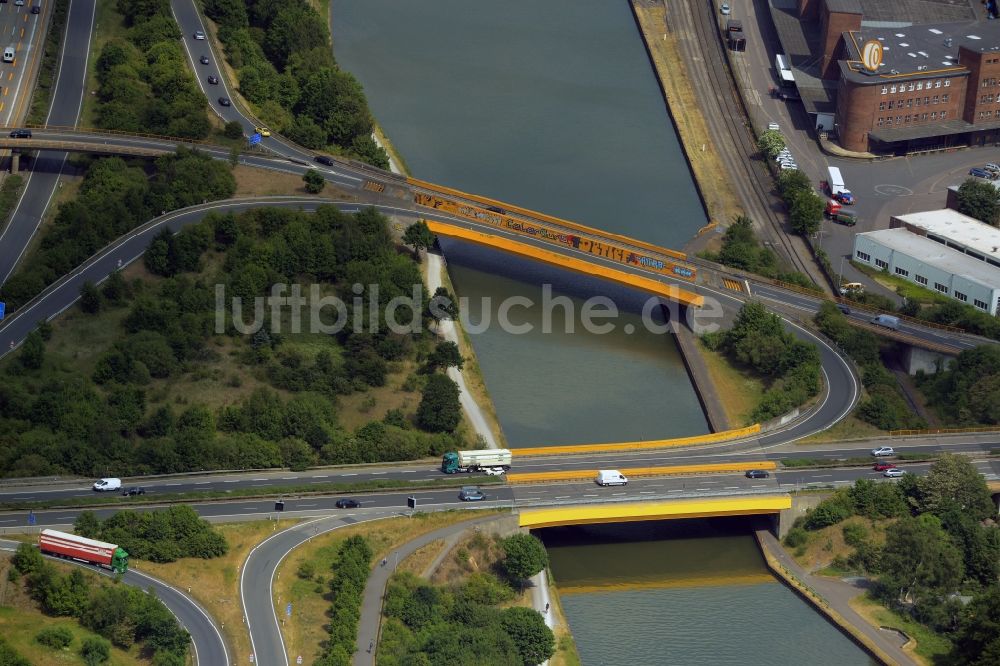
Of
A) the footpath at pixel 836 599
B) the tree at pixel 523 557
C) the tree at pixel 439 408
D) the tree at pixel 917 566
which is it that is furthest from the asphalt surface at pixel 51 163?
the tree at pixel 917 566

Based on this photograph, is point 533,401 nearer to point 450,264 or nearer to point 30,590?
point 450,264

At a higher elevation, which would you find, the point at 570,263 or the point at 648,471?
the point at 570,263

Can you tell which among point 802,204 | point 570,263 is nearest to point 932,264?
point 802,204

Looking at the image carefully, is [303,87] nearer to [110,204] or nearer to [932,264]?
[110,204]

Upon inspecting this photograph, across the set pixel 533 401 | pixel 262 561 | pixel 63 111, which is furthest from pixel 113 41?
pixel 262 561

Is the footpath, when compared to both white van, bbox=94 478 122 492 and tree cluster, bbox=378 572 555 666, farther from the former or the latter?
white van, bbox=94 478 122 492

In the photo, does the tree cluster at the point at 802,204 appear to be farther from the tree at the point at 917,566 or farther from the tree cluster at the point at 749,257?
the tree at the point at 917,566
